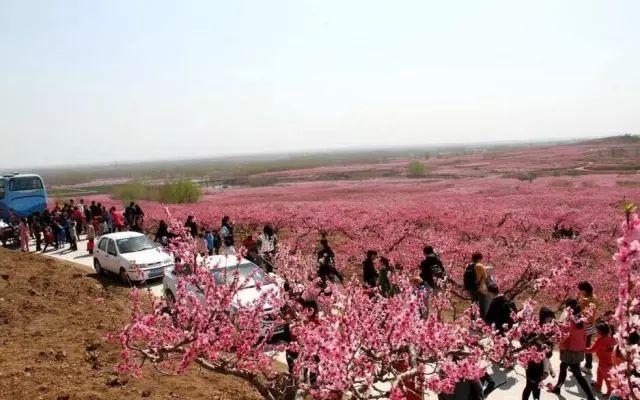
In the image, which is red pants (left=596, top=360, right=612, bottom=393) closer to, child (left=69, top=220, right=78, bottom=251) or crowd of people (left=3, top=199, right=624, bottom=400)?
crowd of people (left=3, top=199, right=624, bottom=400)

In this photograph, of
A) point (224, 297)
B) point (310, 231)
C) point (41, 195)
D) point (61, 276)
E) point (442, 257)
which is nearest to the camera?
point (224, 297)

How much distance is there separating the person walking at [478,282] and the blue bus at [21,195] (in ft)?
93.9

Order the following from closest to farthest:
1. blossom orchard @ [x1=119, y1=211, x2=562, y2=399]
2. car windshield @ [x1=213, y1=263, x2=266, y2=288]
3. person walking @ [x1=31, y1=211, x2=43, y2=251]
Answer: blossom orchard @ [x1=119, y1=211, x2=562, y2=399], car windshield @ [x1=213, y1=263, x2=266, y2=288], person walking @ [x1=31, y1=211, x2=43, y2=251]

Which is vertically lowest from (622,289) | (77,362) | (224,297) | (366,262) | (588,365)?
(588,365)

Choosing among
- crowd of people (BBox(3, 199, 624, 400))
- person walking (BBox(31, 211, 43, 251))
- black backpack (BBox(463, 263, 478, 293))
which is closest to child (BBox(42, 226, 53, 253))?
person walking (BBox(31, 211, 43, 251))

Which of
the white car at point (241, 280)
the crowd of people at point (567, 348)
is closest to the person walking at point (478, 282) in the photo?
the crowd of people at point (567, 348)

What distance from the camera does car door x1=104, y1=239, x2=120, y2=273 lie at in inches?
682

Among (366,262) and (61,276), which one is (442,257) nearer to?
(366,262)

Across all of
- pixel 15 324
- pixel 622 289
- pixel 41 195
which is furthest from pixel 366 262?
pixel 41 195

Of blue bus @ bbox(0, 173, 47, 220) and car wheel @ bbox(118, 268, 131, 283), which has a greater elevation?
blue bus @ bbox(0, 173, 47, 220)

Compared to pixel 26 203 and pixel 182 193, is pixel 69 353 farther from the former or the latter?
pixel 182 193

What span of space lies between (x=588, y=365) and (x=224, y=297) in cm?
758

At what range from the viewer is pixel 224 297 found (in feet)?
21.6

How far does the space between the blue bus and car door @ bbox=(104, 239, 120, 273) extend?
1531 cm
